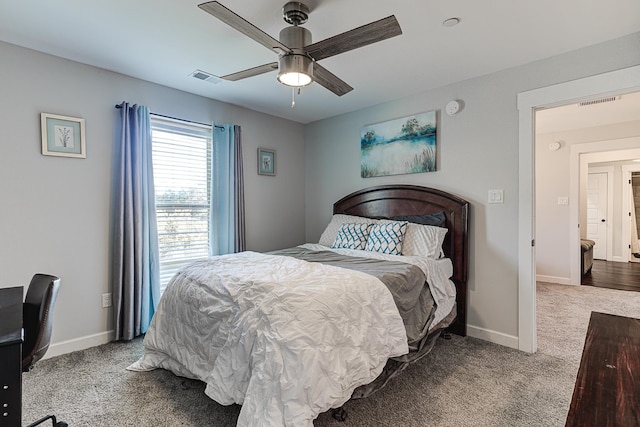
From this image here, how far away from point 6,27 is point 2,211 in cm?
128

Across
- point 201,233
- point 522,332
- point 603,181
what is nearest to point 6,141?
point 201,233

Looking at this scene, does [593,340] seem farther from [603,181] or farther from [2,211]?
[603,181]

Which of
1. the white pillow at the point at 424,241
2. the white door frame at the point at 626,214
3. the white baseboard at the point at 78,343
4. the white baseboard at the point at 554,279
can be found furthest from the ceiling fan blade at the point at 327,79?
the white door frame at the point at 626,214

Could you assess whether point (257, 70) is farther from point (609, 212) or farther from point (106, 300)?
point (609, 212)

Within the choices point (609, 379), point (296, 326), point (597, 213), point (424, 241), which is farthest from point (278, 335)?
point (597, 213)

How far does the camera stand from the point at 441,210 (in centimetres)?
315

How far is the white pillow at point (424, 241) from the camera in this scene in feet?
9.35

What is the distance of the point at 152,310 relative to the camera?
10.1ft

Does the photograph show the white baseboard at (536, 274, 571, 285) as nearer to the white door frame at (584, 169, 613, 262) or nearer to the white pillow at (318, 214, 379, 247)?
the white door frame at (584, 169, 613, 262)

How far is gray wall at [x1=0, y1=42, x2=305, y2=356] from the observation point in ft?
7.84

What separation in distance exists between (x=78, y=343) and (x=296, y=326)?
7.65 ft

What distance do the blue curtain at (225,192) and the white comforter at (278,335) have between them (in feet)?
4.30

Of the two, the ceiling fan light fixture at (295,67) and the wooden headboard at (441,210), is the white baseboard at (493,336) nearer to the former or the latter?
the wooden headboard at (441,210)

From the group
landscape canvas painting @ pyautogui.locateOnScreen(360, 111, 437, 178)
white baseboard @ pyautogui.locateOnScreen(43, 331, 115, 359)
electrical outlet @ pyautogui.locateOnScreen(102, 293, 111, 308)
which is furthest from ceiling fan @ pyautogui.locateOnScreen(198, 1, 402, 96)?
white baseboard @ pyautogui.locateOnScreen(43, 331, 115, 359)
